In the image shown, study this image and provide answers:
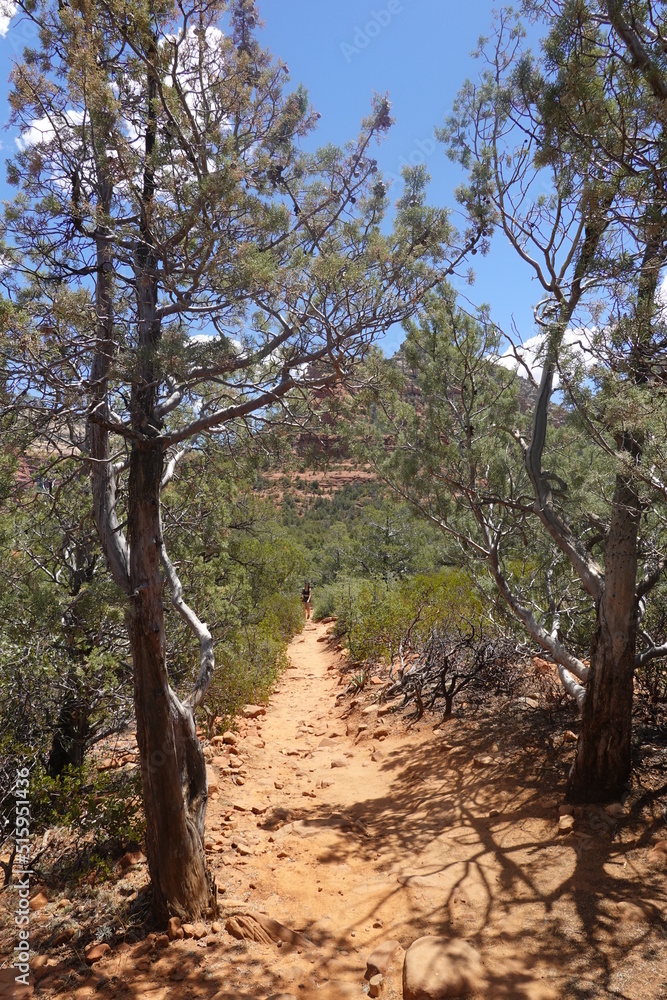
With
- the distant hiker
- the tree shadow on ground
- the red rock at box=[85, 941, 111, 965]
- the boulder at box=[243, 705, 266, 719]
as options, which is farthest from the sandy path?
the distant hiker

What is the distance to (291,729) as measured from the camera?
30.4ft

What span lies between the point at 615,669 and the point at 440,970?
2507 mm

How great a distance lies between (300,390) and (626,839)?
421 cm

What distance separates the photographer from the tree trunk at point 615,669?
4.60m

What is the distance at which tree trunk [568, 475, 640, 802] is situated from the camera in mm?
4602

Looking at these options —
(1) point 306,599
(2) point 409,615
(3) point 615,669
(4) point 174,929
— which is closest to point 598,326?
(3) point 615,669

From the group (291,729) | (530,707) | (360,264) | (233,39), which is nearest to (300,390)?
(360,264)

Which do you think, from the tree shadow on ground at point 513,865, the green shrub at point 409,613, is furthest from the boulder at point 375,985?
the green shrub at point 409,613

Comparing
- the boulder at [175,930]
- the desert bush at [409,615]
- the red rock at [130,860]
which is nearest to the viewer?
the boulder at [175,930]

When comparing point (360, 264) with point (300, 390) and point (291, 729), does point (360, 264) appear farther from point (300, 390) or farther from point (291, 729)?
point (291, 729)

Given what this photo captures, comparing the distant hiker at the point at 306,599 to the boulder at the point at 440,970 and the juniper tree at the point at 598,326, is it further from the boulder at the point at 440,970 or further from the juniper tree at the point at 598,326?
the boulder at the point at 440,970

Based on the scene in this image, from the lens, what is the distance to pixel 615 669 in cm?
464

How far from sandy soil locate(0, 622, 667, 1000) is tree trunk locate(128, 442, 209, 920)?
0.36m

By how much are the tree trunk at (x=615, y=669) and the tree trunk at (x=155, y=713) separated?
3201 mm
